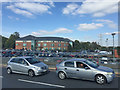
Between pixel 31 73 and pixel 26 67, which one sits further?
pixel 26 67

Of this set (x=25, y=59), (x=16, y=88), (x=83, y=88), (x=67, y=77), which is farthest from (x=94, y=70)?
(x=25, y=59)

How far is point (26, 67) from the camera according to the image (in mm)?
7840

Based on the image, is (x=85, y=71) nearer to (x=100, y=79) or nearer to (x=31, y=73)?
(x=100, y=79)

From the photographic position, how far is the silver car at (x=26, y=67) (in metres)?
7.58

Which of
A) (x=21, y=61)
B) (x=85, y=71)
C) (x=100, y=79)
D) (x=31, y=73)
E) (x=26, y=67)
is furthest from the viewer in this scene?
(x=21, y=61)

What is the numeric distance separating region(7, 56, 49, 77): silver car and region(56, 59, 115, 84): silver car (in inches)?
62.2

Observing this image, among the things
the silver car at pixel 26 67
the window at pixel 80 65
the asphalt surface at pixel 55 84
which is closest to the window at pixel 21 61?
the silver car at pixel 26 67

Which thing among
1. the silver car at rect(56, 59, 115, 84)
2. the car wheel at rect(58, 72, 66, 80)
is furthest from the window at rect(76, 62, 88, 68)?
the car wheel at rect(58, 72, 66, 80)

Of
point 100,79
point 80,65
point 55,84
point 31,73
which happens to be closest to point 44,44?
point 31,73

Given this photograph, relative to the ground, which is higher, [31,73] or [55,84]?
[31,73]

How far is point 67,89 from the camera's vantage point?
17.0ft

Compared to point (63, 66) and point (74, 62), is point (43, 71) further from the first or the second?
point (74, 62)

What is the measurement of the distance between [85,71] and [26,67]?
187 inches

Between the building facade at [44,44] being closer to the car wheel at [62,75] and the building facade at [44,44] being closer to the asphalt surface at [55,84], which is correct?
the car wheel at [62,75]
